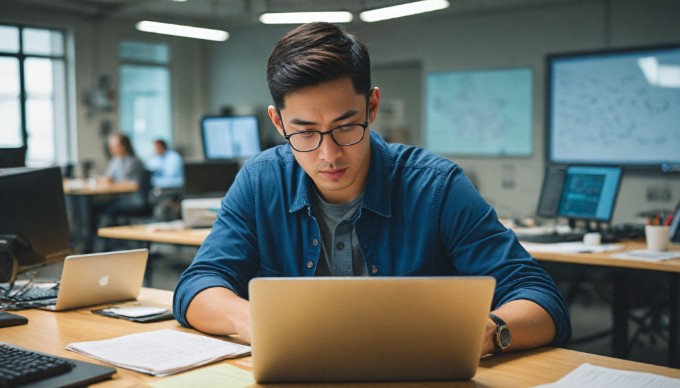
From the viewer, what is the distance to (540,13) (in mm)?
8078

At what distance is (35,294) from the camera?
6.57ft

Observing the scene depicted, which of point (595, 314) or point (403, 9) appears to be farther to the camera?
point (403, 9)

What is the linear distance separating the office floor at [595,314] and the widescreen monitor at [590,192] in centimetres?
60

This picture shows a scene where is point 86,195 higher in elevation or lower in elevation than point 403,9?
lower

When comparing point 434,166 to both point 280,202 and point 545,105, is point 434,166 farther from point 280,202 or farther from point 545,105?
point 545,105

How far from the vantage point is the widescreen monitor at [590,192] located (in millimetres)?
3693

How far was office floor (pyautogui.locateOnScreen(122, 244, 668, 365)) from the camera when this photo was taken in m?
3.93

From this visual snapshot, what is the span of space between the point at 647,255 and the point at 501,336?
6.79 feet

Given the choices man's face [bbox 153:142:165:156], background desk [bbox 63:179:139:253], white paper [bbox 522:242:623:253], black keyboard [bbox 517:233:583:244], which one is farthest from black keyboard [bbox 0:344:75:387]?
man's face [bbox 153:142:165:156]

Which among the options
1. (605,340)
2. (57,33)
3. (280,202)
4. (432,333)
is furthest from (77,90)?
(432,333)

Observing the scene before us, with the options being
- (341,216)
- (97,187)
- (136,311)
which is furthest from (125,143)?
(341,216)

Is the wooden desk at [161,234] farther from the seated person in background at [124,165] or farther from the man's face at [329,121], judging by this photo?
the seated person in background at [124,165]

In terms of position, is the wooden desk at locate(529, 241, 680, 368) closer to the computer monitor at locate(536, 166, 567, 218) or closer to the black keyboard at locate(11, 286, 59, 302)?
the computer monitor at locate(536, 166, 567, 218)

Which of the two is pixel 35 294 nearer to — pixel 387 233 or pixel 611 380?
pixel 387 233
